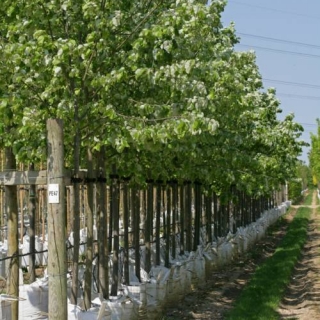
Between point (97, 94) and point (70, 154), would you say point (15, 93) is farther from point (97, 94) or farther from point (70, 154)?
point (70, 154)

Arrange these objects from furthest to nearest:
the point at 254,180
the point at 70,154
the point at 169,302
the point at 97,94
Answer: the point at 254,180, the point at 169,302, the point at 70,154, the point at 97,94

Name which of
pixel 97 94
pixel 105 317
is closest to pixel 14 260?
pixel 105 317

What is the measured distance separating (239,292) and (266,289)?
55 cm

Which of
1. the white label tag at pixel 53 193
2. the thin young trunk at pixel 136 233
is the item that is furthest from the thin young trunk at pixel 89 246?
the white label tag at pixel 53 193

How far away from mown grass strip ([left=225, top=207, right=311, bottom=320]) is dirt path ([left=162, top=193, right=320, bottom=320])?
0.19m

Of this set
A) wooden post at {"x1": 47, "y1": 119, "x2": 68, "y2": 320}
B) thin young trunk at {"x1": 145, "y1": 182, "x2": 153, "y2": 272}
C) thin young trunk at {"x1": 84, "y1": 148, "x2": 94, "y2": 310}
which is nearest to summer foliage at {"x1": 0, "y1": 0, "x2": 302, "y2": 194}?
thin young trunk at {"x1": 84, "y1": 148, "x2": 94, "y2": 310}

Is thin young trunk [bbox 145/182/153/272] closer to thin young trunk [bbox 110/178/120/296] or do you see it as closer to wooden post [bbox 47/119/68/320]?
thin young trunk [bbox 110/178/120/296]

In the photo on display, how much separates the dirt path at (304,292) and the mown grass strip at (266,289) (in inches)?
6.5

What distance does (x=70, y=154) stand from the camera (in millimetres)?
10375

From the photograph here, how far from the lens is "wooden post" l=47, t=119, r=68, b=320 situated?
22.8 feet

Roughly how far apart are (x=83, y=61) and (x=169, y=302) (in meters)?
5.65

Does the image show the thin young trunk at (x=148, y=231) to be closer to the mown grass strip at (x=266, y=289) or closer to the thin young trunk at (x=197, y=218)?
the mown grass strip at (x=266, y=289)

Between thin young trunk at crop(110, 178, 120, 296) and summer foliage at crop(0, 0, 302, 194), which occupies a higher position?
summer foliage at crop(0, 0, 302, 194)

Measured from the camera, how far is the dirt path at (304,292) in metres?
12.8
